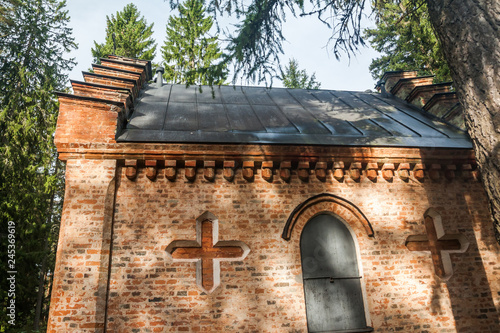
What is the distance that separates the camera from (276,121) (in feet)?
24.9

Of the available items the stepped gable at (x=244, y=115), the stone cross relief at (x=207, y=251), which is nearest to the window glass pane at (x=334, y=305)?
the stone cross relief at (x=207, y=251)

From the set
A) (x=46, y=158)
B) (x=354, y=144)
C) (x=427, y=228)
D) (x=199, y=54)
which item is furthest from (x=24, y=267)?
(x=199, y=54)

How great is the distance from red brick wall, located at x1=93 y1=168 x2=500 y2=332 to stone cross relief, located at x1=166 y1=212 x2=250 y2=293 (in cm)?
11

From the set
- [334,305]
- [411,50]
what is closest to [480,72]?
[334,305]

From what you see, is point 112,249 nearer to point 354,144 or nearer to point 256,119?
point 256,119

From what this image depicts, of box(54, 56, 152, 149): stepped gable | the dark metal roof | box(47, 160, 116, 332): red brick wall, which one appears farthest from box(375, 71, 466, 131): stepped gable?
box(47, 160, 116, 332): red brick wall

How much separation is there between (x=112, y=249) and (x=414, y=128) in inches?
278

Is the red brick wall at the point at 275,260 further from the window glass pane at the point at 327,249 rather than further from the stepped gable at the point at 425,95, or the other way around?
the stepped gable at the point at 425,95

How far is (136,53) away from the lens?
20.5 m

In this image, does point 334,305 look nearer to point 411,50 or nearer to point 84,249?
point 84,249

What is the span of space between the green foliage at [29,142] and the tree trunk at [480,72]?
39.7 ft

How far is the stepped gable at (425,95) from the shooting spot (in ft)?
28.1

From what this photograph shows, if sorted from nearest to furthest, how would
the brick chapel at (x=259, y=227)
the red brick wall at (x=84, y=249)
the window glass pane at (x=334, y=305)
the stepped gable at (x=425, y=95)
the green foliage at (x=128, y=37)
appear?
the red brick wall at (x=84, y=249)
the brick chapel at (x=259, y=227)
the window glass pane at (x=334, y=305)
the stepped gable at (x=425, y=95)
the green foliage at (x=128, y=37)

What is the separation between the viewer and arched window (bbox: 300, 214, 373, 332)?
586 centimetres
